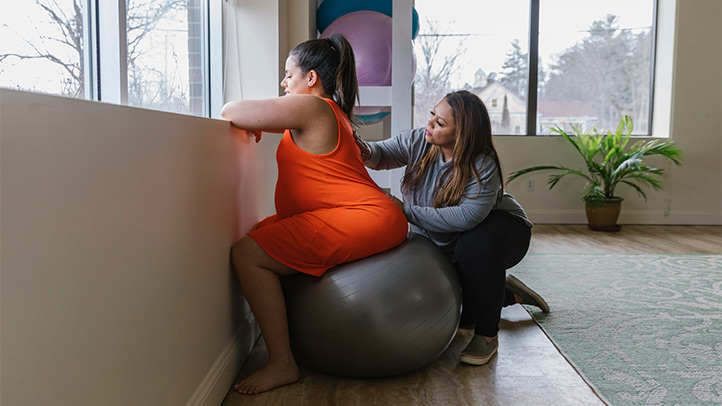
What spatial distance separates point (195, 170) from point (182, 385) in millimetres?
467

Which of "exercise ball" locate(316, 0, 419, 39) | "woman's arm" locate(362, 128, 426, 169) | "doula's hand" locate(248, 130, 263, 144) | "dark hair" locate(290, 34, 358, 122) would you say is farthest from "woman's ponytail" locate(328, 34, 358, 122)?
"exercise ball" locate(316, 0, 419, 39)

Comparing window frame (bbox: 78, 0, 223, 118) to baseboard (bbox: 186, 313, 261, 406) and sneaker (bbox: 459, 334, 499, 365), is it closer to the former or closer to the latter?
baseboard (bbox: 186, 313, 261, 406)

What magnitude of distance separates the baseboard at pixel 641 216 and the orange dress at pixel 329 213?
11.7 ft

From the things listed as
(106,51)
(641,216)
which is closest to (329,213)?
(106,51)

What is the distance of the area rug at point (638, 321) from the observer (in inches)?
67.9

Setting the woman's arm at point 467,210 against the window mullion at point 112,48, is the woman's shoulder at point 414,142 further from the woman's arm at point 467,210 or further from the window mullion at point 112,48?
the window mullion at point 112,48

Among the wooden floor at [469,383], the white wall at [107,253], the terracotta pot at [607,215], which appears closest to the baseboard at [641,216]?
the terracotta pot at [607,215]

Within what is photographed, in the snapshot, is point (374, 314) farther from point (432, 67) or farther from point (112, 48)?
point (432, 67)

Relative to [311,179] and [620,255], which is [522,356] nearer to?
[311,179]

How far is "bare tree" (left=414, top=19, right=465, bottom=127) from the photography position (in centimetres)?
516

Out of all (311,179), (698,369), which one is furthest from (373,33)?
(698,369)

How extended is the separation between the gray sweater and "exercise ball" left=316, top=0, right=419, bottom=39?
979 mm

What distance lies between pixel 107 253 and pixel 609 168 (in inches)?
181

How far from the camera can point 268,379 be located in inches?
66.5
